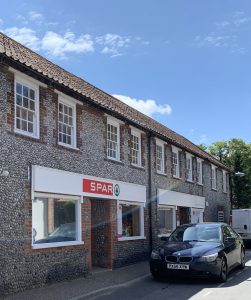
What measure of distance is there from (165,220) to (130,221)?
3546 mm

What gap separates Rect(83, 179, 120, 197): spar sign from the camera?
1349 cm

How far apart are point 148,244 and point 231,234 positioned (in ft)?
14.5

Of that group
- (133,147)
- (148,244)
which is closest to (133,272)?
(148,244)

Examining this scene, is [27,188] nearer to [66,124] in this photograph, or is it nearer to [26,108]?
[26,108]

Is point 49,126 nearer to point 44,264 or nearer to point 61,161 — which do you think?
point 61,161

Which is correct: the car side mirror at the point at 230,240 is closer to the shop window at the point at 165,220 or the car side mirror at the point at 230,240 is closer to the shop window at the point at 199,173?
the shop window at the point at 165,220

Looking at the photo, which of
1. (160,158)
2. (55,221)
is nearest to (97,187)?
(55,221)

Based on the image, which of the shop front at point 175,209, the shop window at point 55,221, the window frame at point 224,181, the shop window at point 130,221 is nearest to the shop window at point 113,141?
the shop window at point 130,221

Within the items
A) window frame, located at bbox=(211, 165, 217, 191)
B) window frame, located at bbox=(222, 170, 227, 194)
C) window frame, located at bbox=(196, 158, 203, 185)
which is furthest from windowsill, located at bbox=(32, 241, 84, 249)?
window frame, located at bbox=(222, 170, 227, 194)

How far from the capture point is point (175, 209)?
21203 millimetres

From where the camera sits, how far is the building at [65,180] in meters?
10.4

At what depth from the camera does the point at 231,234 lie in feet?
46.5

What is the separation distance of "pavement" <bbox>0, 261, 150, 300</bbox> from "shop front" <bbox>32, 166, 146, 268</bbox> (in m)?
0.91

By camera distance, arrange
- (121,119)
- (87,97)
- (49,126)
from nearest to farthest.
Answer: (49,126), (87,97), (121,119)
